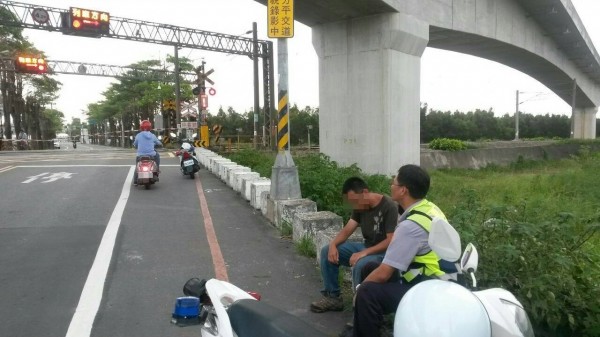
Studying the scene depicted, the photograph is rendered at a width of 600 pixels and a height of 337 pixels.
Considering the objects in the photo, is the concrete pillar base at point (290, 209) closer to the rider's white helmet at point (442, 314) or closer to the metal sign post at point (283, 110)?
the metal sign post at point (283, 110)

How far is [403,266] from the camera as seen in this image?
3.27 meters

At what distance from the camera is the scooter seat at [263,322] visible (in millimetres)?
2338

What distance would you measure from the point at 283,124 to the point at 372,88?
691 centimetres

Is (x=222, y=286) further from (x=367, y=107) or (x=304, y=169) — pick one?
(x=367, y=107)

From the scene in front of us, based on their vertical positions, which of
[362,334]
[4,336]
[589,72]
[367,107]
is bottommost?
[4,336]

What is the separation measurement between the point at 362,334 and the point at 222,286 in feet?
3.40

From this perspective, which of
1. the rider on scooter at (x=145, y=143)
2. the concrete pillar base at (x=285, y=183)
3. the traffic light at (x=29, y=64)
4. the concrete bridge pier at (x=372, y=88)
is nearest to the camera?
the concrete pillar base at (x=285, y=183)

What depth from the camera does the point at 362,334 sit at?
3.33 m

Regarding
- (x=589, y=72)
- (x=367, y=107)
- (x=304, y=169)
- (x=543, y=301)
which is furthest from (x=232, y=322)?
(x=589, y=72)

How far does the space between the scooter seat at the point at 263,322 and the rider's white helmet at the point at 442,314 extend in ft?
1.40

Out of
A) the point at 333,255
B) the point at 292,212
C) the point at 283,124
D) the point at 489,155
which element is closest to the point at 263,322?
the point at 333,255

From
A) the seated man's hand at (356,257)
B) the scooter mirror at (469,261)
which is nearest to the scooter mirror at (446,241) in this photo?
the scooter mirror at (469,261)

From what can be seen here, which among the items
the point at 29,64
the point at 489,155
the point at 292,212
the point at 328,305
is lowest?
the point at 328,305

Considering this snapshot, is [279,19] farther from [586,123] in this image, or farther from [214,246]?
[586,123]
